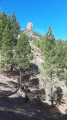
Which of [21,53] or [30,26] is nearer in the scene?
[21,53]

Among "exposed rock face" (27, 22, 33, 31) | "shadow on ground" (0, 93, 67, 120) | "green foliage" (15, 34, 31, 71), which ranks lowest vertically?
"shadow on ground" (0, 93, 67, 120)

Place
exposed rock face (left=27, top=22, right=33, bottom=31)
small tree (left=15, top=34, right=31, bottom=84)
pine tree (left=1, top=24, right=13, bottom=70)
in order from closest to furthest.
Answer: pine tree (left=1, top=24, right=13, bottom=70) → small tree (left=15, top=34, right=31, bottom=84) → exposed rock face (left=27, top=22, right=33, bottom=31)

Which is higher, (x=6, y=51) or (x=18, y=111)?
(x=6, y=51)

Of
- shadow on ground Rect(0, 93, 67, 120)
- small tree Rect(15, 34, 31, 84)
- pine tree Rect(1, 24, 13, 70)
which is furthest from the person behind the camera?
small tree Rect(15, 34, 31, 84)

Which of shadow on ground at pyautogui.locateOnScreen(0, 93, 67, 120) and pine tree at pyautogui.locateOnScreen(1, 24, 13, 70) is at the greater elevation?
pine tree at pyautogui.locateOnScreen(1, 24, 13, 70)

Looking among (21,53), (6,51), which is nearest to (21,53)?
(21,53)

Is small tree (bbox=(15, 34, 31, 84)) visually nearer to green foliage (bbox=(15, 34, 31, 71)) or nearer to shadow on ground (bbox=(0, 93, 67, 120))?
green foliage (bbox=(15, 34, 31, 71))

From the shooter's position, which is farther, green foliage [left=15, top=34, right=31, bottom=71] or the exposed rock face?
the exposed rock face

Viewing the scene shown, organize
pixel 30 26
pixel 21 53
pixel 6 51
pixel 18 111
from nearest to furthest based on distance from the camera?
1. pixel 18 111
2. pixel 6 51
3. pixel 21 53
4. pixel 30 26

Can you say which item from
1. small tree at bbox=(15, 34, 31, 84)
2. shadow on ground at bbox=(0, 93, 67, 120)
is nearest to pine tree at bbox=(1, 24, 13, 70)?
small tree at bbox=(15, 34, 31, 84)

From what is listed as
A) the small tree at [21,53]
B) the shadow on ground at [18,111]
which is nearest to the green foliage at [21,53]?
the small tree at [21,53]

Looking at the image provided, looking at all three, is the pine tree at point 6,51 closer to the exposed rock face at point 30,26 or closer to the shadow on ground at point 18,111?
the shadow on ground at point 18,111

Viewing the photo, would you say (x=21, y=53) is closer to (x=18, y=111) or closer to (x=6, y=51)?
Result: (x=6, y=51)

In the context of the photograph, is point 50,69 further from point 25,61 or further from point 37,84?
point 37,84
